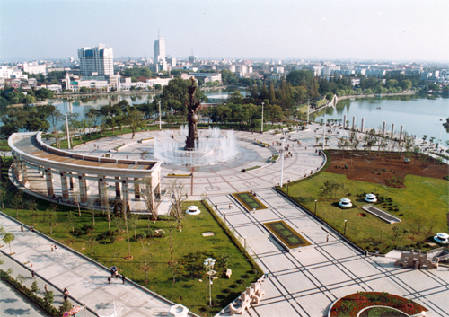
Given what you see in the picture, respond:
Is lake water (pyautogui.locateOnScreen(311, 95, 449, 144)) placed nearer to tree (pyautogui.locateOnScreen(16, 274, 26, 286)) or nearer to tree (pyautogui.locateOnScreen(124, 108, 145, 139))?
tree (pyautogui.locateOnScreen(124, 108, 145, 139))

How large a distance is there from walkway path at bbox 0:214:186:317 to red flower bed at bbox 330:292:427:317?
10571 mm

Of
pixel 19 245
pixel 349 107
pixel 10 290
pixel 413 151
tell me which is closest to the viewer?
pixel 10 290

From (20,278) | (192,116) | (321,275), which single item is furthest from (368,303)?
(192,116)

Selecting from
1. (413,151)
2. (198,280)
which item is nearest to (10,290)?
(198,280)

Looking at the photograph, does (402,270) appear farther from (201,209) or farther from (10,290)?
(10,290)

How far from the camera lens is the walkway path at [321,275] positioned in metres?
20.9

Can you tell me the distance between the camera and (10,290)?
21.2 meters

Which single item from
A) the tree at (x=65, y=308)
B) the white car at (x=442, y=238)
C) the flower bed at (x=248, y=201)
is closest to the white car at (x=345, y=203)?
the flower bed at (x=248, y=201)

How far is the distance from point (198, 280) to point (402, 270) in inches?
612

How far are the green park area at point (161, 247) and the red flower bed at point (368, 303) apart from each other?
5705 mm

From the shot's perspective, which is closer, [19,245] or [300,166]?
[19,245]

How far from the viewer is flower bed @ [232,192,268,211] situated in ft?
114

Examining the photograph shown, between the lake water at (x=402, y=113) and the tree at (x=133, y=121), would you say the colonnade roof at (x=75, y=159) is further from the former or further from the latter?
the lake water at (x=402, y=113)

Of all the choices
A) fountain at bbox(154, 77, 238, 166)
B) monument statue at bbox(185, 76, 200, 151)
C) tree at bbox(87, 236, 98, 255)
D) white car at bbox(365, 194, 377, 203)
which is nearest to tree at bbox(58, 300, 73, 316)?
tree at bbox(87, 236, 98, 255)
